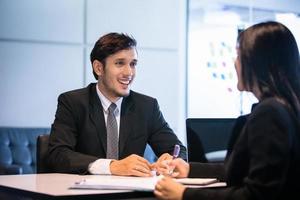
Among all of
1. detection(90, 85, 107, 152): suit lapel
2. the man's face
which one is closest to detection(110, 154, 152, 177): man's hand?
detection(90, 85, 107, 152): suit lapel

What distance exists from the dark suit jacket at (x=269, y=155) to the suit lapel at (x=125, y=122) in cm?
116

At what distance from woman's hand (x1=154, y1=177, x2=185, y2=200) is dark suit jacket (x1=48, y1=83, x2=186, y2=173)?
0.88m

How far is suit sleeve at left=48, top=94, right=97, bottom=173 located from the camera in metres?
2.57

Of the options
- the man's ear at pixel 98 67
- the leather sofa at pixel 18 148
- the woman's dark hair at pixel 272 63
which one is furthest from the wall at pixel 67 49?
the woman's dark hair at pixel 272 63

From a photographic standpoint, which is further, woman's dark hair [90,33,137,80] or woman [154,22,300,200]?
woman's dark hair [90,33,137,80]

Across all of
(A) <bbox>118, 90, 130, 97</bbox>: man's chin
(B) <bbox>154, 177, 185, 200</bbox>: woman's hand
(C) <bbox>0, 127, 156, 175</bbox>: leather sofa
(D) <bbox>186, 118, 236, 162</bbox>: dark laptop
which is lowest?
(C) <bbox>0, 127, 156, 175</bbox>: leather sofa

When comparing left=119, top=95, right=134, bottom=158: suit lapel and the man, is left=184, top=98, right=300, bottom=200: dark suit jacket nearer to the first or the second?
the man

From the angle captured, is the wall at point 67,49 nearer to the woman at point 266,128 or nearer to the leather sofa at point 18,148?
the leather sofa at point 18,148

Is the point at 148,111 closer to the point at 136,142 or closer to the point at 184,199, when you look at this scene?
the point at 136,142

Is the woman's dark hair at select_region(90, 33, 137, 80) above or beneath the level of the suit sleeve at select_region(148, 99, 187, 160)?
above

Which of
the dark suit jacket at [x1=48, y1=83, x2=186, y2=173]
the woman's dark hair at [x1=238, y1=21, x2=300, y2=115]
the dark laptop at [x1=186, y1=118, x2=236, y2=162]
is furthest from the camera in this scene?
the dark suit jacket at [x1=48, y1=83, x2=186, y2=173]

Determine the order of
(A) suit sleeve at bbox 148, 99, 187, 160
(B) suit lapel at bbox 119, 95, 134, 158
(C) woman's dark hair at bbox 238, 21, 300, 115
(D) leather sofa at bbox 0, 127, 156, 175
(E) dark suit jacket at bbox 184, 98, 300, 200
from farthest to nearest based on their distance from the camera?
(D) leather sofa at bbox 0, 127, 156, 175
(A) suit sleeve at bbox 148, 99, 187, 160
(B) suit lapel at bbox 119, 95, 134, 158
(C) woman's dark hair at bbox 238, 21, 300, 115
(E) dark suit jacket at bbox 184, 98, 300, 200

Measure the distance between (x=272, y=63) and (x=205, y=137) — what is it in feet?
2.47

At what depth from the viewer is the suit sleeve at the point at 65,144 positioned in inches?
101
